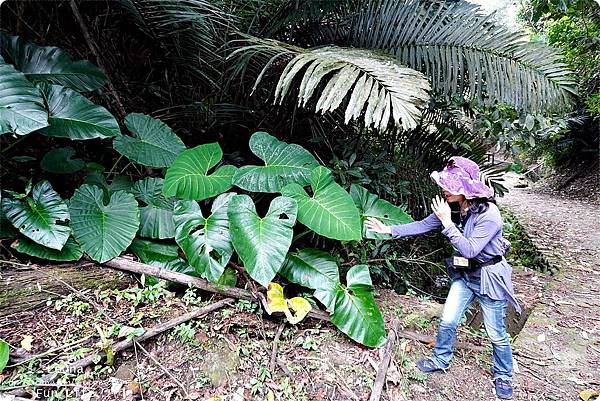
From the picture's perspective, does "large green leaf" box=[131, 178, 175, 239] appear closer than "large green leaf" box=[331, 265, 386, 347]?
No

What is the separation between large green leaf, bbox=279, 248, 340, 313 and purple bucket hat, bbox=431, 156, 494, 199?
69cm

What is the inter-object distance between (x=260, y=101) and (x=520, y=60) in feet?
5.48

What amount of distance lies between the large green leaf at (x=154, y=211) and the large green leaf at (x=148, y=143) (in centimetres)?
14

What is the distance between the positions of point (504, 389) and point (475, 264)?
23.5 inches

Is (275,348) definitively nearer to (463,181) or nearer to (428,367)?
(428,367)

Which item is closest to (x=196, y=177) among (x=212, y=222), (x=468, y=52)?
(x=212, y=222)

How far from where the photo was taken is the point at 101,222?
1933 millimetres

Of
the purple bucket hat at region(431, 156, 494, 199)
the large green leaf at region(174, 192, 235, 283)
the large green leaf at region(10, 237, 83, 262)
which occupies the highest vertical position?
the purple bucket hat at region(431, 156, 494, 199)

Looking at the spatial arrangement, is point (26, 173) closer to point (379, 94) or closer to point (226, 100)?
point (226, 100)

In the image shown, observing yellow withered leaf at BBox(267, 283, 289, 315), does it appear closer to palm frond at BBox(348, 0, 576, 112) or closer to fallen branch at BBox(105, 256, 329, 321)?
fallen branch at BBox(105, 256, 329, 321)

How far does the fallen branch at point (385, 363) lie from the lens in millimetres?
1636

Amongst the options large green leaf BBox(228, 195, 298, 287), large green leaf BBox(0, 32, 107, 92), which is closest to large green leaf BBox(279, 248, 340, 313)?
large green leaf BBox(228, 195, 298, 287)

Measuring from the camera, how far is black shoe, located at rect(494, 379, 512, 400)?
1828 mm

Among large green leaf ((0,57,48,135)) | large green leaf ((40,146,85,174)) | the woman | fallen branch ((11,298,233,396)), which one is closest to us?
fallen branch ((11,298,233,396))
